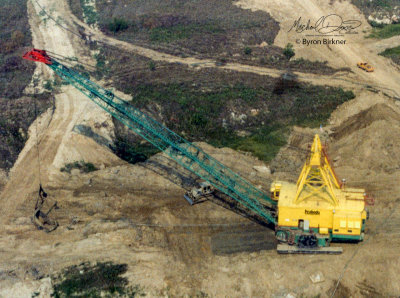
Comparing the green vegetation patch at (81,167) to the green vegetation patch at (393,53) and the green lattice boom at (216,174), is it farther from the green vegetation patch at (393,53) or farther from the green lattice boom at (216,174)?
the green vegetation patch at (393,53)

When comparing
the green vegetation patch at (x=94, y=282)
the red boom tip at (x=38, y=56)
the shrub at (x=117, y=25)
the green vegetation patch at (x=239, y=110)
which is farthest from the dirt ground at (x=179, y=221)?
the shrub at (x=117, y=25)

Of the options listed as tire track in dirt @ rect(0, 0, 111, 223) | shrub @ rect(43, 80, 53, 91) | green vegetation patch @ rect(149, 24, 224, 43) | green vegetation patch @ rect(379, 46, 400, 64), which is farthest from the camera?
green vegetation patch @ rect(149, 24, 224, 43)

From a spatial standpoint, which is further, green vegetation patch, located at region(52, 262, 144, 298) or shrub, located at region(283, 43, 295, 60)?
shrub, located at region(283, 43, 295, 60)

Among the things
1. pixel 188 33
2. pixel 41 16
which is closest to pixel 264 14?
pixel 188 33

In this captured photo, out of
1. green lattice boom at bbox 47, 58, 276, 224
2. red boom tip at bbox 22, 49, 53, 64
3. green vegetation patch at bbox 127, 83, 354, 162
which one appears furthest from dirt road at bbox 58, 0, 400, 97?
red boom tip at bbox 22, 49, 53, 64

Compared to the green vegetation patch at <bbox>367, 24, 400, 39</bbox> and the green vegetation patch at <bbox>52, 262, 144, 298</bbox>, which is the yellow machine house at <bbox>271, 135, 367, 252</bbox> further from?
the green vegetation patch at <bbox>367, 24, 400, 39</bbox>

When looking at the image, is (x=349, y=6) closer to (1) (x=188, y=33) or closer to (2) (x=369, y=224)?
(1) (x=188, y=33)
